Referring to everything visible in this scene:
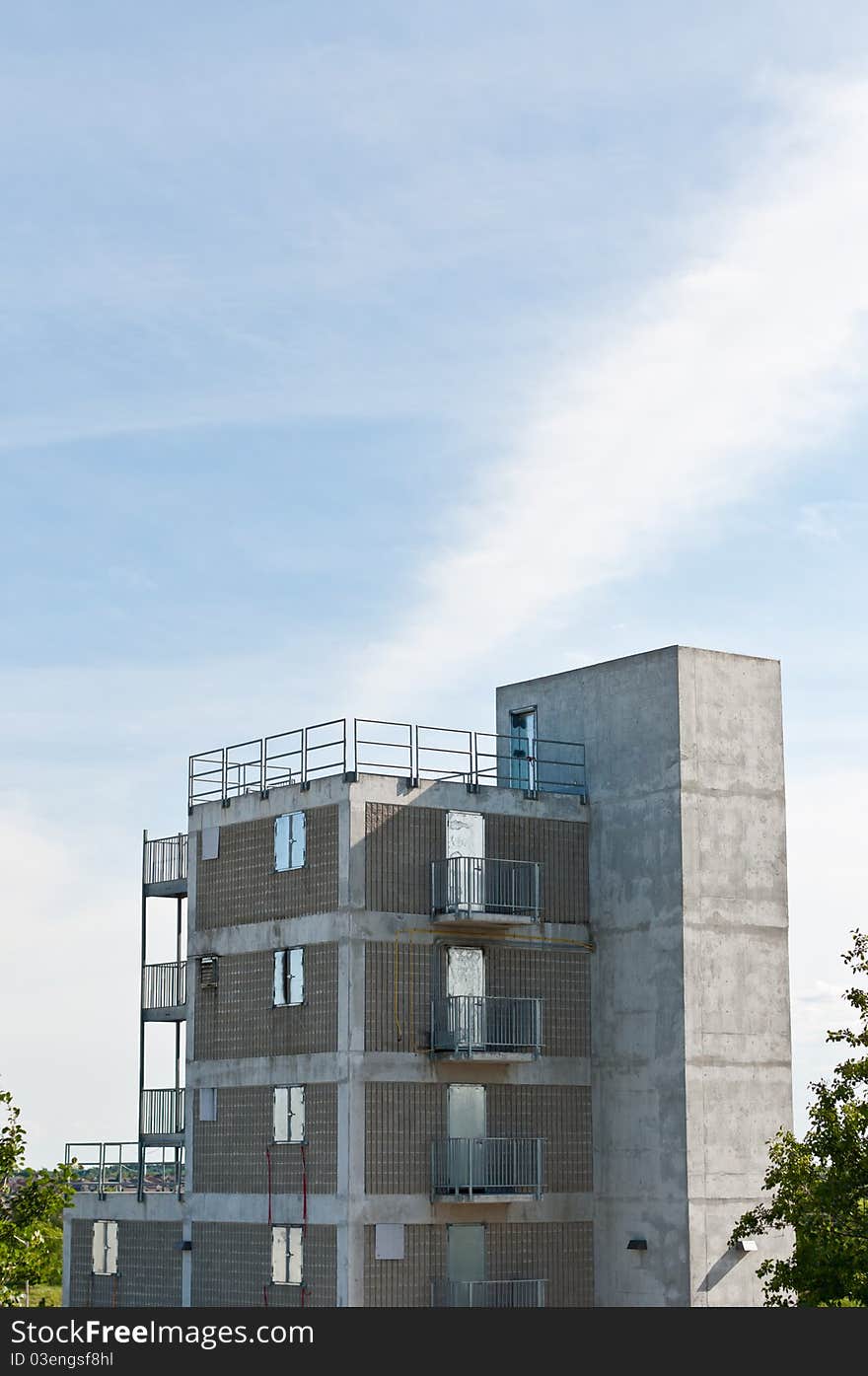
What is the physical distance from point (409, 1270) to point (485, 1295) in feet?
6.93

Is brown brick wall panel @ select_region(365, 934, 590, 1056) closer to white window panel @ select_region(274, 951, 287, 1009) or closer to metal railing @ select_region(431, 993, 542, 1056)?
metal railing @ select_region(431, 993, 542, 1056)

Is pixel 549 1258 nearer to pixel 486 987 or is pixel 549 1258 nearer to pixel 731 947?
pixel 486 987

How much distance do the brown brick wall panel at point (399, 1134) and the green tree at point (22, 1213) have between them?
8.23 m

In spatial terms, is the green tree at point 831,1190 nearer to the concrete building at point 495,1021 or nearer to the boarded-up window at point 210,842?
the concrete building at point 495,1021

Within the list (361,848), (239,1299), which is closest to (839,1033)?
(361,848)

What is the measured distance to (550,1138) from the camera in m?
54.7

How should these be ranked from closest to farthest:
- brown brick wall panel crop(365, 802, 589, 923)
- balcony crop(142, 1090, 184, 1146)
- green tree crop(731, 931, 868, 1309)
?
green tree crop(731, 931, 868, 1309) < brown brick wall panel crop(365, 802, 589, 923) < balcony crop(142, 1090, 184, 1146)

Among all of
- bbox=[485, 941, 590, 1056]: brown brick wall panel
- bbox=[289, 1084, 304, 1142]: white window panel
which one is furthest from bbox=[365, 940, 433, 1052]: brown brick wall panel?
bbox=[289, 1084, 304, 1142]: white window panel

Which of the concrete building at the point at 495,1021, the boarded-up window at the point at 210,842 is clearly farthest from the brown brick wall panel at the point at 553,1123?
the boarded-up window at the point at 210,842

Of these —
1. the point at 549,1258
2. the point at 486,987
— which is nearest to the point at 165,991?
the point at 486,987

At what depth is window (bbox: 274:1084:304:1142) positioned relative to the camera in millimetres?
52750

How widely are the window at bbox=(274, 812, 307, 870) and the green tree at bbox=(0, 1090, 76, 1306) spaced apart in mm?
10840

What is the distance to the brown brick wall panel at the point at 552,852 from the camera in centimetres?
5516

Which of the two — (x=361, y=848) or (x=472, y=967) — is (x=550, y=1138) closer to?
(x=472, y=967)
